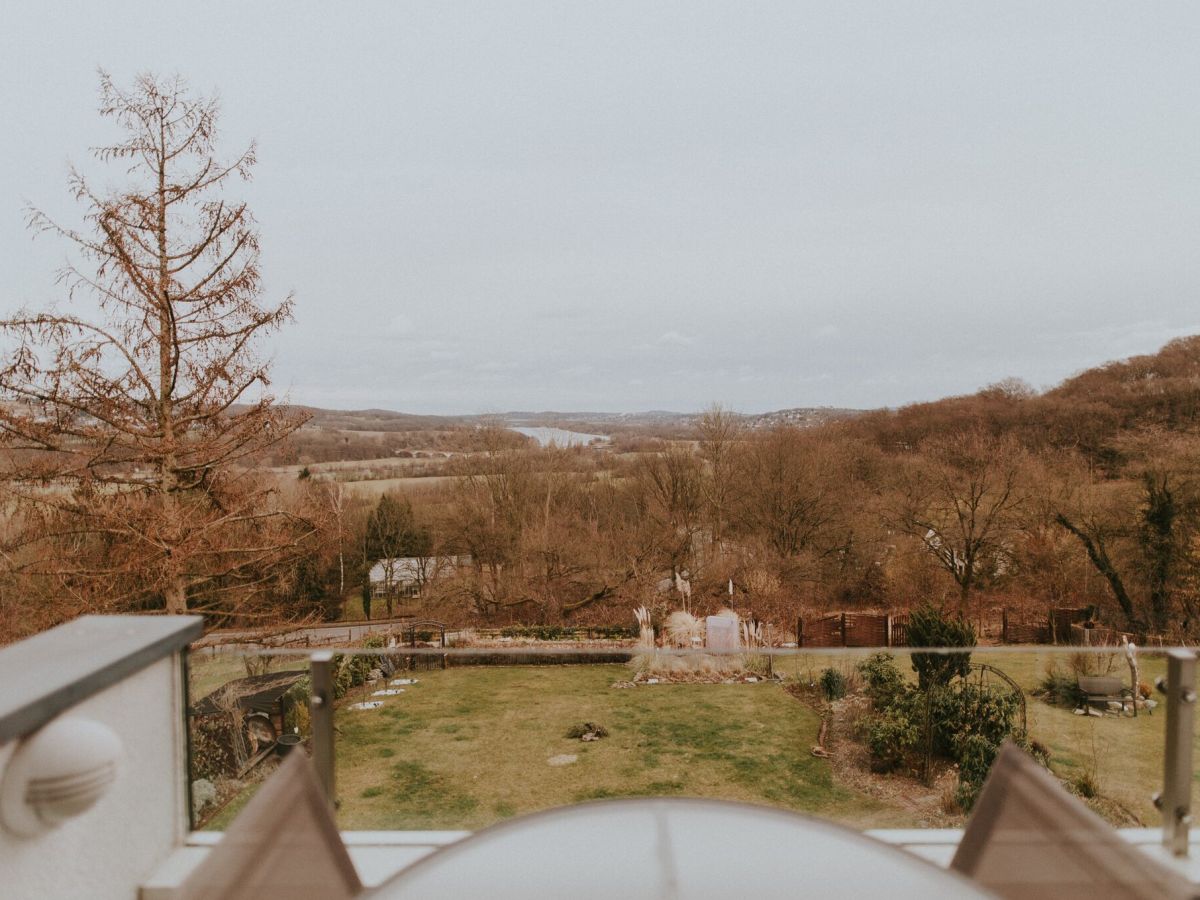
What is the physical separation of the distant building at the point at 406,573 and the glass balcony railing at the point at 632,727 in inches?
865

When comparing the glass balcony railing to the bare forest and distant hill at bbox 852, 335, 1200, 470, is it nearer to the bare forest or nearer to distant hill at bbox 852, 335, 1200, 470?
the bare forest

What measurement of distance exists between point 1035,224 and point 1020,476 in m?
29.3

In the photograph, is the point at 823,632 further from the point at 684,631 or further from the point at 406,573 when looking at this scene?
the point at 406,573

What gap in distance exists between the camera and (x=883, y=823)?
2334 millimetres

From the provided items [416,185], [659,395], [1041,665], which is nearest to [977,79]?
[659,395]

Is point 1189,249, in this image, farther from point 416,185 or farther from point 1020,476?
point 416,185

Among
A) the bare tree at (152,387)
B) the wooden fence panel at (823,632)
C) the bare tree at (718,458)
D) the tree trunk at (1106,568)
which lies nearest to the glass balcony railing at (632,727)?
the bare tree at (152,387)

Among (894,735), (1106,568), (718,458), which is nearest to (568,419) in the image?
(718,458)

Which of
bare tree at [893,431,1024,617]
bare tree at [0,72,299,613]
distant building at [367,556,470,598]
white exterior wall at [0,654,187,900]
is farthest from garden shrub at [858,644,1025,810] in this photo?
distant building at [367,556,470,598]

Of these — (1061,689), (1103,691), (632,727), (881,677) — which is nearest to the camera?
(632,727)

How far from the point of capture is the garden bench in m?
2.75

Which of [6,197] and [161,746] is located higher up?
[6,197]

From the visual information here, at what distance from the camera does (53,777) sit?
4.57 feet

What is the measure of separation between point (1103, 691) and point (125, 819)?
3.58m
